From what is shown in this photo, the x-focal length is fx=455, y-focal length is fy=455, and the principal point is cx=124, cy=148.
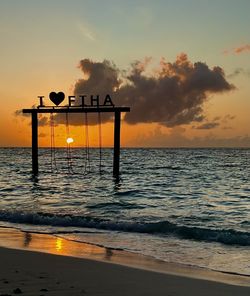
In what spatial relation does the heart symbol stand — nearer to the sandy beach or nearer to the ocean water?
the ocean water

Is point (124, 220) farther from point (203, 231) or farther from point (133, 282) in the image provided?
point (133, 282)

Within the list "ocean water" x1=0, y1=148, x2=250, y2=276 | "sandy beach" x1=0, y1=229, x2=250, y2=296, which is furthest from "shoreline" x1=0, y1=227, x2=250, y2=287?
"ocean water" x1=0, y1=148, x2=250, y2=276

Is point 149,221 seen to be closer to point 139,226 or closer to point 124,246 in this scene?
point 139,226

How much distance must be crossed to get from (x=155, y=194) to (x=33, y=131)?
1015cm

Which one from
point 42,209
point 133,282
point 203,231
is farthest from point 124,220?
point 133,282

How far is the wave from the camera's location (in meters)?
Result: 12.8

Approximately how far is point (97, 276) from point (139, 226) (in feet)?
22.4

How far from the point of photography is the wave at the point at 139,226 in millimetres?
12797

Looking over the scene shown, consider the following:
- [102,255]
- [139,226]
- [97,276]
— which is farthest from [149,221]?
[97,276]

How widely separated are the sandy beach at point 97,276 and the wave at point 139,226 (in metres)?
3.64

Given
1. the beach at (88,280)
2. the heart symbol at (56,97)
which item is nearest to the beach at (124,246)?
the beach at (88,280)

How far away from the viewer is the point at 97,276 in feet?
25.7

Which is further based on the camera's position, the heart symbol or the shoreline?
the heart symbol

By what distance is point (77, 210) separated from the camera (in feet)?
62.6
